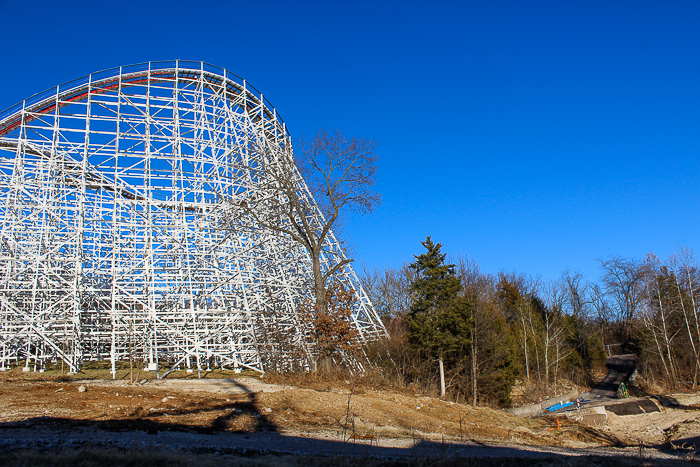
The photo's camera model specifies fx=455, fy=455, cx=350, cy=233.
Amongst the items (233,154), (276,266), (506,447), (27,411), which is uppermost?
(233,154)

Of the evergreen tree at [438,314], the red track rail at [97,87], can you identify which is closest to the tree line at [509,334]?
the evergreen tree at [438,314]

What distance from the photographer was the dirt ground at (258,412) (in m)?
8.08

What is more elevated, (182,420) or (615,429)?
(182,420)

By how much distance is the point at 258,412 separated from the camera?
9391 millimetres

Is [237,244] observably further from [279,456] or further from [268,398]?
[279,456]

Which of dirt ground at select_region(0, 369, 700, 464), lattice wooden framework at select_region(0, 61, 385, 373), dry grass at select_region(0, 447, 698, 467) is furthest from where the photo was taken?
lattice wooden framework at select_region(0, 61, 385, 373)

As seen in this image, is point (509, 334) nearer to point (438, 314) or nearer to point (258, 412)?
point (438, 314)

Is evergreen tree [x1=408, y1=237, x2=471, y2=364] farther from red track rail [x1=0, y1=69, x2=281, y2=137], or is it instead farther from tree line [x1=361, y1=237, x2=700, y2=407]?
red track rail [x1=0, y1=69, x2=281, y2=137]

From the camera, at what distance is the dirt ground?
8.08 m

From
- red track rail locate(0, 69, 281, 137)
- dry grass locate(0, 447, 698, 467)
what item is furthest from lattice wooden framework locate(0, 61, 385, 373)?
dry grass locate(0, 447, 698, 467)

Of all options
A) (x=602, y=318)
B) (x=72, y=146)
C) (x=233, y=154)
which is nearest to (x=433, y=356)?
(x=233, y=154)

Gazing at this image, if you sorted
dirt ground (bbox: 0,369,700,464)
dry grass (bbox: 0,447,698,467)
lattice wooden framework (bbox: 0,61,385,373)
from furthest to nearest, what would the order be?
lattice wooden framework (bbox: 0,61,385,373) < dirt ground (bbox: 0,369,700,464) < dry grass (bbox: 0,447,698,467)

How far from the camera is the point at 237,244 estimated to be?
17922mm

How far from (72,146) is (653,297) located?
1482 inches
